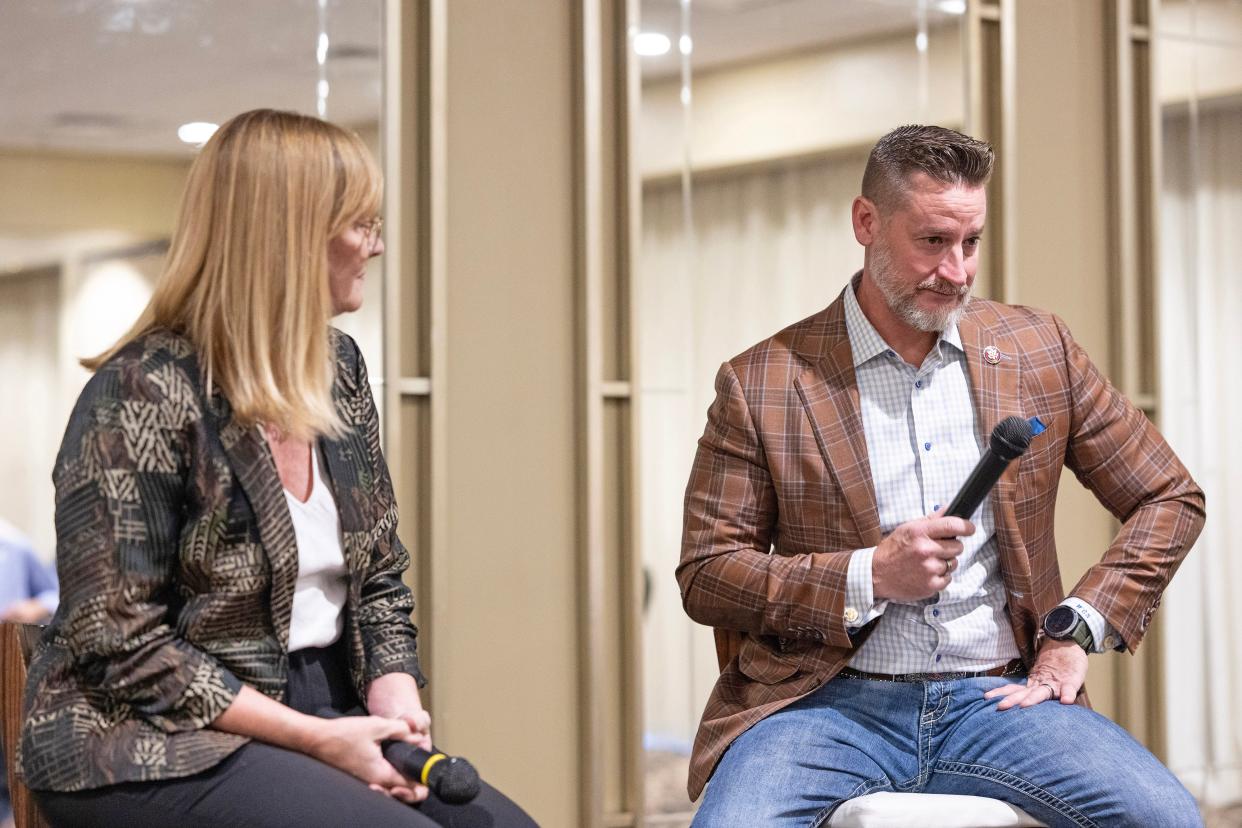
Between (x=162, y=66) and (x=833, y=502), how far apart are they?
174 centimetres

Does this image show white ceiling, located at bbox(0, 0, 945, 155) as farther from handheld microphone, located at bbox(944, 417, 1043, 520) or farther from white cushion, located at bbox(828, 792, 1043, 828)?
white cushion, located at bbox(828, 792, 1043, 828)

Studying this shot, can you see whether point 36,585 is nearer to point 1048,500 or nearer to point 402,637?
point 402,637

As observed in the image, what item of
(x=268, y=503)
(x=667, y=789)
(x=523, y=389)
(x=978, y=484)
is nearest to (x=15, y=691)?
(x=268, y=503)

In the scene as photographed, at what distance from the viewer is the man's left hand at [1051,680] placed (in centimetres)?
222

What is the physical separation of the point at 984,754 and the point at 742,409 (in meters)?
0.67

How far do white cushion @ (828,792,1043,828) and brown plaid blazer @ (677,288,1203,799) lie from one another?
0.22 metres

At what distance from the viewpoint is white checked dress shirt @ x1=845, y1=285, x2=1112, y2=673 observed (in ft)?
7.51

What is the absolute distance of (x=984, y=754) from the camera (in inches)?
86.4

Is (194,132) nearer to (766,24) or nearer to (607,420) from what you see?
(607,420)

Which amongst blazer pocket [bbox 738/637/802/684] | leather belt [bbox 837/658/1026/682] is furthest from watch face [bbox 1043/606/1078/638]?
blazer pocket [bbox 738/637/802/684]

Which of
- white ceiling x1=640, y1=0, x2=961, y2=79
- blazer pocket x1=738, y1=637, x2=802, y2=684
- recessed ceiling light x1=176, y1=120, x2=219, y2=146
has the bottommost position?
blazer pocket x1=738, y1=637, x2=802, y2=684

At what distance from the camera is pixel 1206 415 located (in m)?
4.26

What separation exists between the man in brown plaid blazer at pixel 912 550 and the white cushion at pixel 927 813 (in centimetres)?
6

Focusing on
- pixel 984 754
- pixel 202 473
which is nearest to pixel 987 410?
pixel 984 754
